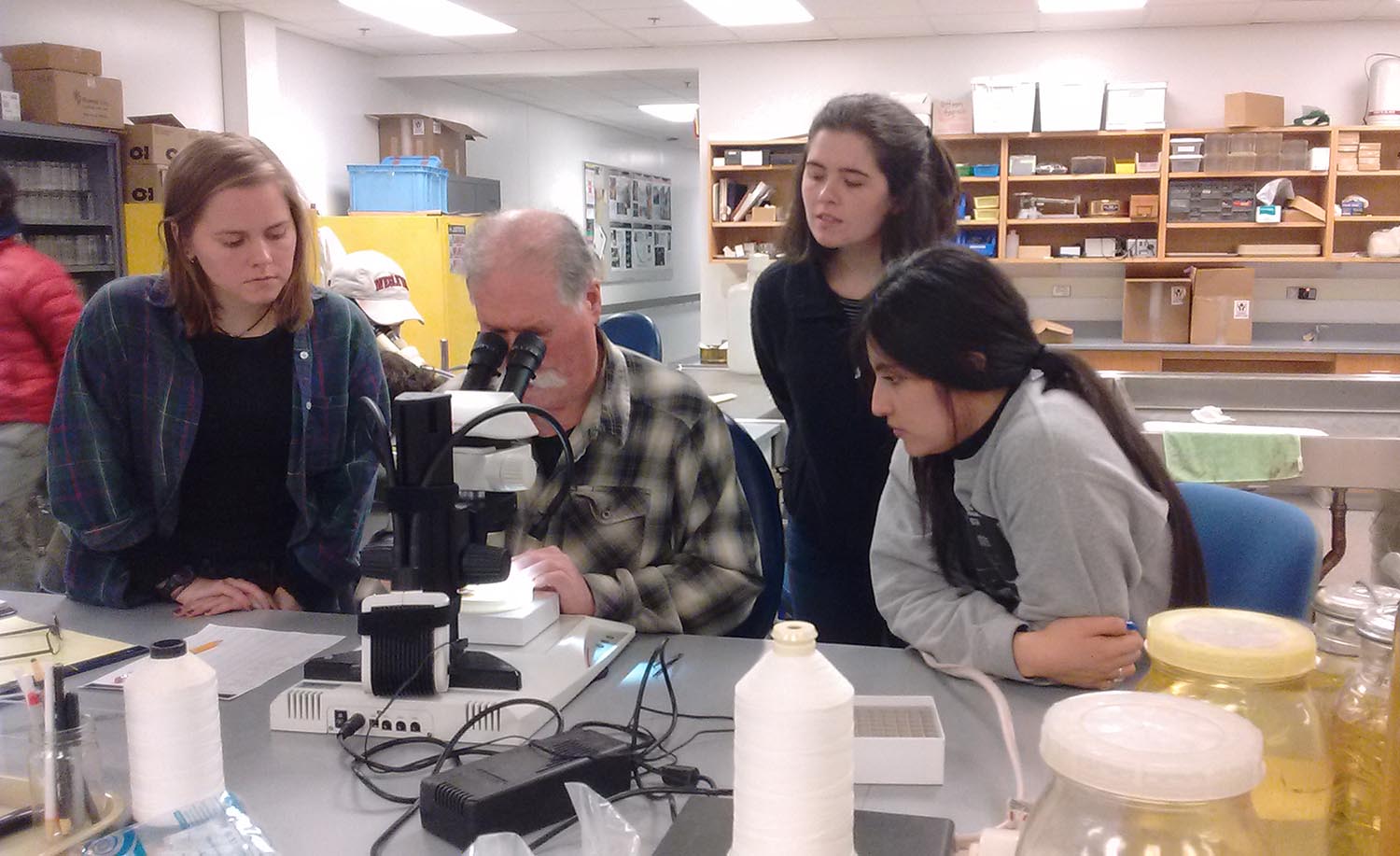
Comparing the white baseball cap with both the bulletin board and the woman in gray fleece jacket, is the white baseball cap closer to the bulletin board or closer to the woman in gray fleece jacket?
the woman in gray fleece jacket

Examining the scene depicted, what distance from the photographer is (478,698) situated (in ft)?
3.90

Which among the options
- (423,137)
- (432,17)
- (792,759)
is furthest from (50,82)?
(792,759)

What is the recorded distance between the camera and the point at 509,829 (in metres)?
0.99

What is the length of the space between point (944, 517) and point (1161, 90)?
569 centimetres

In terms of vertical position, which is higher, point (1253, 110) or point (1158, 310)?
point (1253, 110)

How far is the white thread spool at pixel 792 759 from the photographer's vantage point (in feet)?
2.12

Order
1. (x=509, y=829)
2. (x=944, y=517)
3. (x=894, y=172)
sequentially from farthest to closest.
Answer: (x=894, y=172) → (x=944, y=517) → (x=509, y=829)

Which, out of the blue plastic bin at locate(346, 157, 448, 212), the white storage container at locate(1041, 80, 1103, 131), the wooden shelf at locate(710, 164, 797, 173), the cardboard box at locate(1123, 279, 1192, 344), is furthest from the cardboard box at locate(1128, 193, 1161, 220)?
the blue plastic bin at locate(346, 157, 448, 212)

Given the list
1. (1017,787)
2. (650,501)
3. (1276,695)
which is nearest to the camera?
(1276,695)

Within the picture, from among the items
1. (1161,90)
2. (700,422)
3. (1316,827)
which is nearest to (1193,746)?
(1316,827)

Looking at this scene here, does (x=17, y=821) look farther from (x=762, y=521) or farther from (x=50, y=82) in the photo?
(x=50, y=82)

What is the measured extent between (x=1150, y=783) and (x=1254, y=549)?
1.22m

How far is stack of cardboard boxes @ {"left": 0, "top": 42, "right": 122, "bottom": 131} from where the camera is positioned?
478 centimetres

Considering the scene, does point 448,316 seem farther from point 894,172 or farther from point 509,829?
point 509,829
